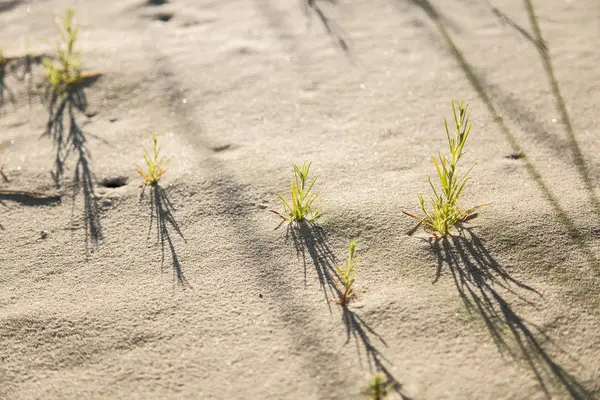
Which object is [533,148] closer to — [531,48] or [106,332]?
[531,48]

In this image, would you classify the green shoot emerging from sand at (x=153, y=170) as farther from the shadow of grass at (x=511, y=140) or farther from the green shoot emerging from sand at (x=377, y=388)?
the shadow of grass at (x=511, y=140)

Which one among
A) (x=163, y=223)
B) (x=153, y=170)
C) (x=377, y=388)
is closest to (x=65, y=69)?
(x=153, y=170)

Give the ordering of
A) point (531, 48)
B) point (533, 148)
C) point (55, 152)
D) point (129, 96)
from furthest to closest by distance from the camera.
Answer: point (531, 48)
point (129, 96)
point (55, 152)
point (533, 148)

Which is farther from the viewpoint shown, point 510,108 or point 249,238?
point 510,108

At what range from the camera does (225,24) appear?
10.2ft

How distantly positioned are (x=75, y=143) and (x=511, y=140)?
185cm

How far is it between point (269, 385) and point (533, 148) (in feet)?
4.68

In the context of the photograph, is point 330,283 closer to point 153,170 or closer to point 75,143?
point 153,170

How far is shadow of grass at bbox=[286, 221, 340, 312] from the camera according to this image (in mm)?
1669

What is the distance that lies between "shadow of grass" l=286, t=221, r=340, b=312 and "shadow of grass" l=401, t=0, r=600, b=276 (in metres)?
0.80

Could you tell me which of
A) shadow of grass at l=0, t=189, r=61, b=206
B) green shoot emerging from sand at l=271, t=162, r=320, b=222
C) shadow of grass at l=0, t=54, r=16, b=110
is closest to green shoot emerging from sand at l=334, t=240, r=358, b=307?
green shoot emerging from sand at l=271, t=162, r=320, b=222

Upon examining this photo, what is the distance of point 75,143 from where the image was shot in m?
2.32

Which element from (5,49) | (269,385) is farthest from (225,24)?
(269,385)

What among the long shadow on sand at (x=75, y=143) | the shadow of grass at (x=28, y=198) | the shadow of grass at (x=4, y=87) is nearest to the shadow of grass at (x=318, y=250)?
the long shadow on sand at (x=75, y=143)
